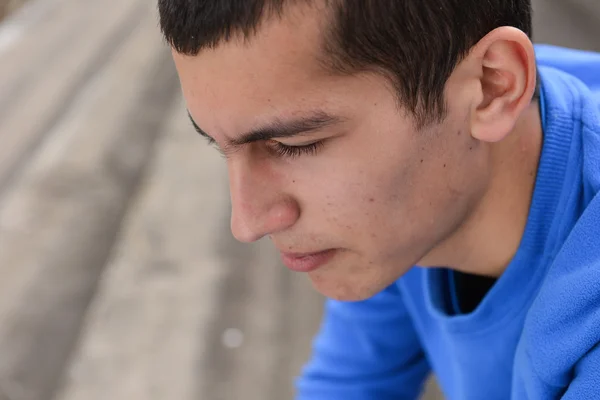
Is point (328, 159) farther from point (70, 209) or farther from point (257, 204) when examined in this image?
point (70, 209)

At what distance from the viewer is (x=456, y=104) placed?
465 millimetres

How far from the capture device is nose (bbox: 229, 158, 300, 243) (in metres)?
0.46

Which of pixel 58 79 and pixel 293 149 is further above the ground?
pixel 293 149

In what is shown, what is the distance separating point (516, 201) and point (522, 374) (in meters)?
0.14

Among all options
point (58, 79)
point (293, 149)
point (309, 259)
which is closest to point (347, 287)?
point (309, 259)

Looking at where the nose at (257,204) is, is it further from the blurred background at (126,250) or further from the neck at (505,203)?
the blurred background at (126,250)

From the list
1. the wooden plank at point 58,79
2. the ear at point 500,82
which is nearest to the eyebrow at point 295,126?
the ear at point 500,82

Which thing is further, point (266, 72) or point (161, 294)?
point (161, 294)

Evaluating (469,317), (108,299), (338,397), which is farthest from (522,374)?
(108,299)

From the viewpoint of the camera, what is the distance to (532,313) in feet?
1.60

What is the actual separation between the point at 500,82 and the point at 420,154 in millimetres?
83

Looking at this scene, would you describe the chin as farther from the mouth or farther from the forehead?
the forehead

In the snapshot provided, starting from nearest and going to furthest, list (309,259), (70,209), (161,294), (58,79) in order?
(309,259) → (161,294) → (70,209) → (58,79)

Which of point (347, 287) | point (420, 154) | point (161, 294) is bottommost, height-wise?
point (161, 294)
